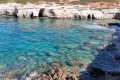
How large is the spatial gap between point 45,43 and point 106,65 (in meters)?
13.6

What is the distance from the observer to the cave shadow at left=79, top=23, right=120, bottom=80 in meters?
A: 24.8

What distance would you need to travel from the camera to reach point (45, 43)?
41.0 m

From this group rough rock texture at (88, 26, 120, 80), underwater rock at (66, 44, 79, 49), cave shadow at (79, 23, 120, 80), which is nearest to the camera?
rough rock texture at (88, 26, 120, 80)

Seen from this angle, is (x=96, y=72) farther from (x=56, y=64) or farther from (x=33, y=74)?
(x=33, y=74)

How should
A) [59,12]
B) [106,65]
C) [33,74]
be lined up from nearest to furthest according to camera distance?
1. [33,74]
2. [106,65]
3. [59,12]

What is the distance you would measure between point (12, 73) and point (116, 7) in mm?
59614

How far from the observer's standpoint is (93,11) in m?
73.8

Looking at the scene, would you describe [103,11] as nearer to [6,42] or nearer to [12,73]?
[6,42]

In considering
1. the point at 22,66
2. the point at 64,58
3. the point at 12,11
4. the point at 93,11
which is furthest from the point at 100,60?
the point at 12,11

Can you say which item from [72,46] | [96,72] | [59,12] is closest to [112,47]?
[72,46]

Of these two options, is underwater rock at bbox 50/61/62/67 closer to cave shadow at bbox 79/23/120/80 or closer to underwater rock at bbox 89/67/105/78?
cave shadow at bbox 79/23/120/80

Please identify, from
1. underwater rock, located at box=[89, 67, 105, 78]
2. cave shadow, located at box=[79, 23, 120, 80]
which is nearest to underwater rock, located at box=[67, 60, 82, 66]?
cave shadow, located at box=[79, 23, 120, 80]

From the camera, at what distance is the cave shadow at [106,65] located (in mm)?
24833

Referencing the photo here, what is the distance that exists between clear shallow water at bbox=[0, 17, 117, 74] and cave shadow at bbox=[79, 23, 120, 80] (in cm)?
119
